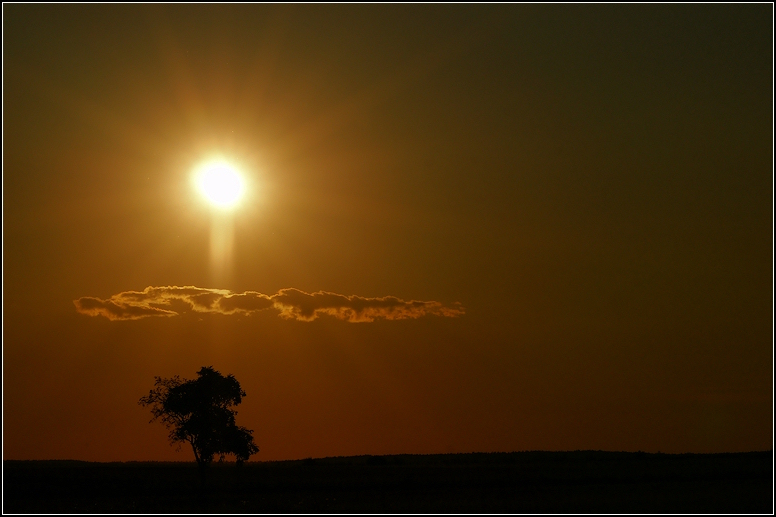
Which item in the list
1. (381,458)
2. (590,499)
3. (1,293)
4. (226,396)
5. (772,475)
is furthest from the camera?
(381,458)

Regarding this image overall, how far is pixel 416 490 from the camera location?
6812cm

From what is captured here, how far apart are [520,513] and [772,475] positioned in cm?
3394

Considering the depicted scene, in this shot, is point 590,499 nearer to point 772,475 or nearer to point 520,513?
point 520,513

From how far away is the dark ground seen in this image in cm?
5634

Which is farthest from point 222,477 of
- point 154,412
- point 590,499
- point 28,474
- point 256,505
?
point 590,499

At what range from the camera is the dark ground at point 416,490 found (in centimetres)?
5634

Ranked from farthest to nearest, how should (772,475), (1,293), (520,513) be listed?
(772,475) → (1,293) → (520,513)

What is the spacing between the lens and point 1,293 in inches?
2692

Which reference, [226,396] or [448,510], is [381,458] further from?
[448,510]

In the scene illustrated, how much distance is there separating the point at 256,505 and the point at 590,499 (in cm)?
2213

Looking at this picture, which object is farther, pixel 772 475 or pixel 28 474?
pixel 28 474

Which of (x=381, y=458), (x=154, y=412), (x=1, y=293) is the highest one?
(x=1, y=293)

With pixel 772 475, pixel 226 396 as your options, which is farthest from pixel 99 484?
pixel 772 475

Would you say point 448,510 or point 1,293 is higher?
point 1,293
